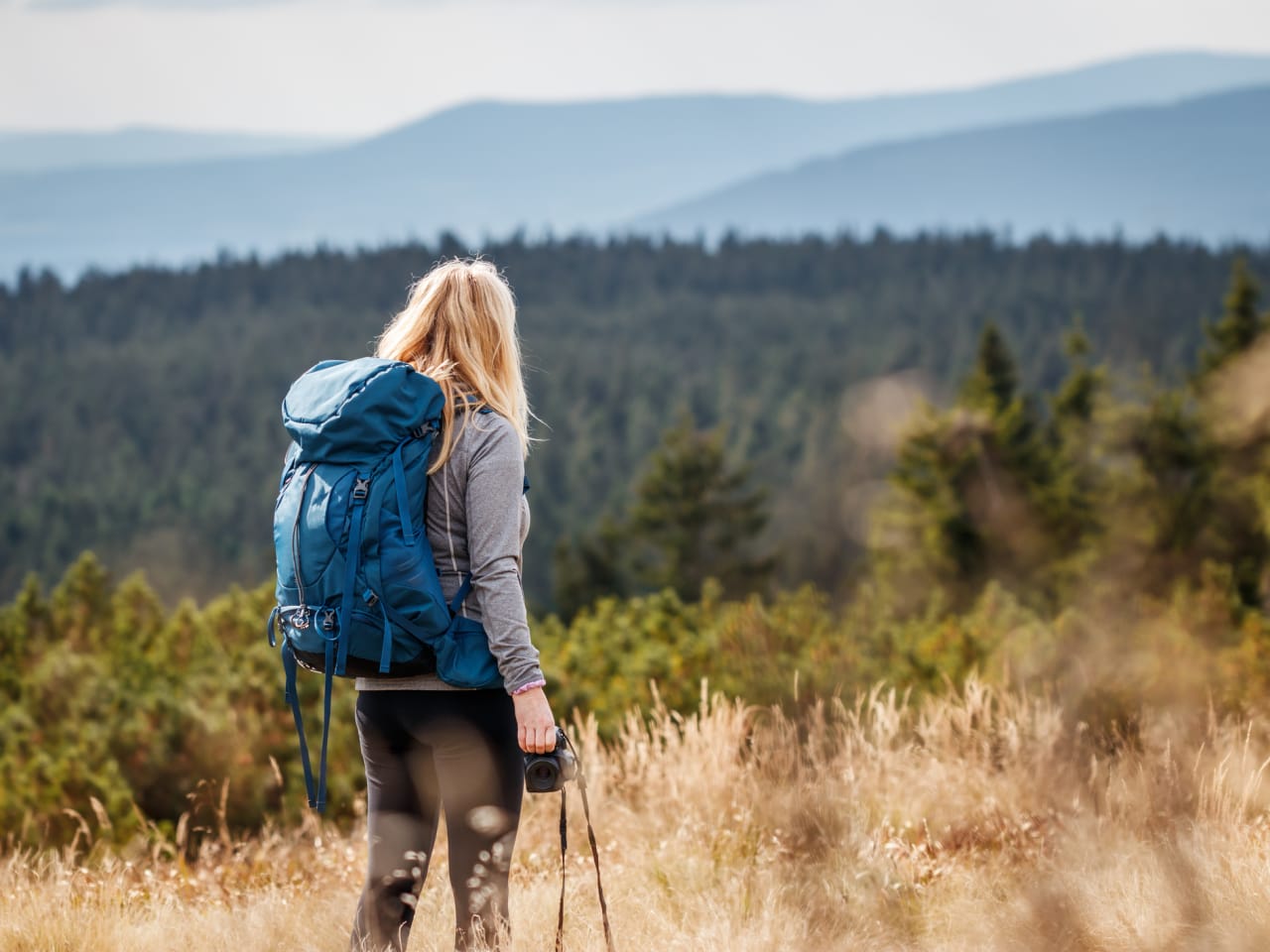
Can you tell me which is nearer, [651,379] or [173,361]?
[651,379]

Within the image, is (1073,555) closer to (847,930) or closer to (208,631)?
(208,631)

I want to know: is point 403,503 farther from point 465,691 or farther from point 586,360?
point 586,360

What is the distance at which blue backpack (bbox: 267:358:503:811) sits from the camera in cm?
232

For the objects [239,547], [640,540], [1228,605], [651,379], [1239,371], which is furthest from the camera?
[651,379]

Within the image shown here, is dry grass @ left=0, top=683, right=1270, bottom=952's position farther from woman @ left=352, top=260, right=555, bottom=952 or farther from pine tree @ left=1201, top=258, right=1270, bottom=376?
pine tree @ left=1201, top=258, right=1270, bottom=376

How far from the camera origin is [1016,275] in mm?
129750

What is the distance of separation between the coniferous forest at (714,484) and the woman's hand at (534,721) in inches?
95.4

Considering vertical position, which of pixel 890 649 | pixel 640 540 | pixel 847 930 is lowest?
pixel 640 540

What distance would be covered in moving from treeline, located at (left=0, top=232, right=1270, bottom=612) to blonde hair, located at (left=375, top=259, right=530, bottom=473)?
30.8m

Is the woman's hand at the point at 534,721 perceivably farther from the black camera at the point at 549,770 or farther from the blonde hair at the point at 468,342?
the blonde hair at the point at 468,342

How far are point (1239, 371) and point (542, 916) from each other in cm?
2834

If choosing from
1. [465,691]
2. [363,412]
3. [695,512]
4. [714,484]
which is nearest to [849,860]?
[465,691]

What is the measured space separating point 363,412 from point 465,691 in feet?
1.78

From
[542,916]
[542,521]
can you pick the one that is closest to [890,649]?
[542,916]
